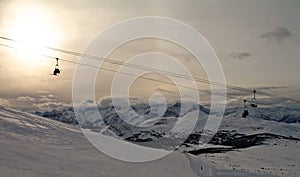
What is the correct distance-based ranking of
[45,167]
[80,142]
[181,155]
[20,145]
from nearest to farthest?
[45,167], [20,145], [80,142], [181,155]

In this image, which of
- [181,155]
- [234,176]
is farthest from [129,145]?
[234,176]

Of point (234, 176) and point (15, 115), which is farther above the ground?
point (15, 115)

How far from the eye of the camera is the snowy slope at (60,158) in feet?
79.2

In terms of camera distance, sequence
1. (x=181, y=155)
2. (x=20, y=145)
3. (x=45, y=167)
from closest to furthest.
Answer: (x=45, y=167) < (x=20, y=145) < (x=181, y=155)

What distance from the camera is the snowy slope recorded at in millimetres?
24138

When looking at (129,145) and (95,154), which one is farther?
(129,145)

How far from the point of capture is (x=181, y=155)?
118 ft

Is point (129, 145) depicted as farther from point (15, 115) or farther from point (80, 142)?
point (15, 115)

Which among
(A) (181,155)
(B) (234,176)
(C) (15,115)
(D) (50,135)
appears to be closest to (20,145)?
(D) (50,135)

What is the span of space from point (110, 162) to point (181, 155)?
888cm

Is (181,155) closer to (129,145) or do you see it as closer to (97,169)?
(129,145)

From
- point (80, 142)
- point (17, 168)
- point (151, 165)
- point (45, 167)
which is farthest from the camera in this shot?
point (80, 142)

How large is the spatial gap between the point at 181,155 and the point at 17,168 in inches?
644

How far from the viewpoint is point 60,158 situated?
89.2 feet
